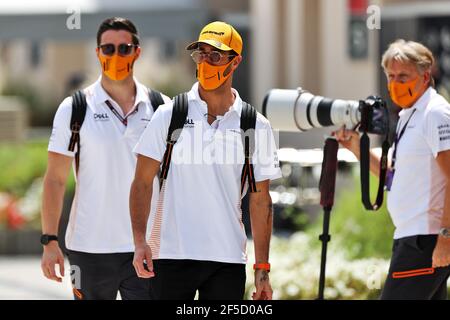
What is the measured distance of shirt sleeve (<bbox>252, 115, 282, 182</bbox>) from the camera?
505cm

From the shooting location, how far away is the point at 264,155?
16.7 feet

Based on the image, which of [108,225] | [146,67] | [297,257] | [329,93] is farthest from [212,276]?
[146,67]

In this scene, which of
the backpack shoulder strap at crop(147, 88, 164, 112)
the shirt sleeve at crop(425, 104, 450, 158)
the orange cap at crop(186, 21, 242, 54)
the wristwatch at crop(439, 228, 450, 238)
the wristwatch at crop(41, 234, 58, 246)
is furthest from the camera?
the backpack shoulder strap at crop(147, 88, 164, 112)

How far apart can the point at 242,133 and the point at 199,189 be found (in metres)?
0.30

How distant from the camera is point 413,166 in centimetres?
Result: 570

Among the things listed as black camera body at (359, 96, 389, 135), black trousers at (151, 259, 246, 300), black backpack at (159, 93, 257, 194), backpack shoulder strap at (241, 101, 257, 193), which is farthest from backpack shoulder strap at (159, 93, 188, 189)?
black camera body at (359, 96, 389, 135)

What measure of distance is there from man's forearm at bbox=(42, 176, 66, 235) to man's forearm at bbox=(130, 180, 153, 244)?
2.95 feet

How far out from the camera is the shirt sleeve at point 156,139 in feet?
16.3

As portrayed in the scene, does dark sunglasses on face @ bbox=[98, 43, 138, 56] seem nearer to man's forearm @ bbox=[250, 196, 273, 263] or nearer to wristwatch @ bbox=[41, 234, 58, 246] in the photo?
wristwatch @ bbox=[41, 234, 58, 246]

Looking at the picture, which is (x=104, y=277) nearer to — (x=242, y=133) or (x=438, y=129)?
(x=242, y=133)

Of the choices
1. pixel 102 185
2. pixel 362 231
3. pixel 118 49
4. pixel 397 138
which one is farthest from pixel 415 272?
pixel 362 231

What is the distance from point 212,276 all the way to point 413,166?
4.21 feet

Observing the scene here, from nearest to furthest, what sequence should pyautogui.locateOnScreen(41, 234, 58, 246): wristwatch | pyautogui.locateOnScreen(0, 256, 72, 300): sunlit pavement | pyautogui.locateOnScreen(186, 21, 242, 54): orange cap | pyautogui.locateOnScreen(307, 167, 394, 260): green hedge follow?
pyautogui.locateOnScreen(186, 21, 242, 54): orange cap
pyautogui.locateOnScreen(41, 234, 58, 246): wristwatch
pyautogui.locateOnScreen(307, 167, 394, 260): green hedge
pyautogui.locateOnScreen(0, 256, 72, 300): sunlit pavement

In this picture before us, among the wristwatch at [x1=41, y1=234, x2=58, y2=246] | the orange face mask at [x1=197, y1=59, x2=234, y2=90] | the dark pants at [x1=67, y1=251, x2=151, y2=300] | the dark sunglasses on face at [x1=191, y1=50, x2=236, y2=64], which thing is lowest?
the dark pants at [x1=67, y1=251, x2=151, y2=300]
